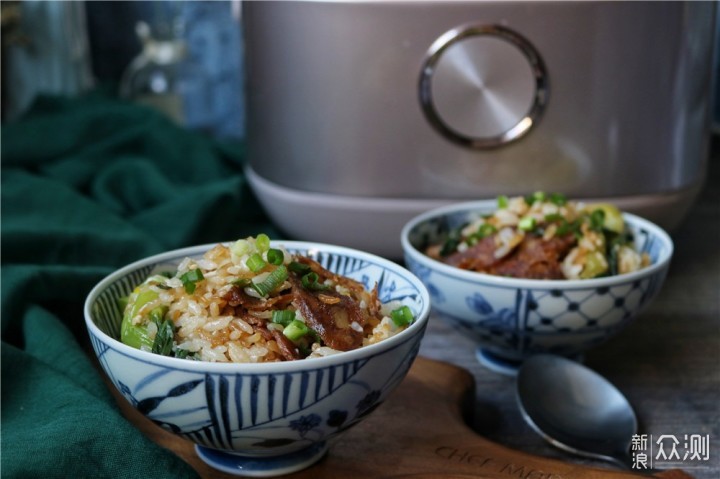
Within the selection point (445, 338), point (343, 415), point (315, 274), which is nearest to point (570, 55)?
point (445, 338)

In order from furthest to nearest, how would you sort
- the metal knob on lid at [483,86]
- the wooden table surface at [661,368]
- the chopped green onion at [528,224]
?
1. the metal knob on lid at [483,86]
2. the chopped green onion at [528,224]
3. the wooden table surface at [661,368]

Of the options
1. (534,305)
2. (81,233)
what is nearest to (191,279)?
(534,305)

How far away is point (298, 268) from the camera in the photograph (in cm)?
79

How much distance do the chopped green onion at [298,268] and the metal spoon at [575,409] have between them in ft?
0.88

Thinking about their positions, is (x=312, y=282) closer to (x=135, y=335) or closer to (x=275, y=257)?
(x=275, y=257)

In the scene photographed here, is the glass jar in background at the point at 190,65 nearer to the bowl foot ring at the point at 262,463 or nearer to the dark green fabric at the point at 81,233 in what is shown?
the dark green fabric at the point at 81,233

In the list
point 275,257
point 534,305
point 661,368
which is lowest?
point 661,368

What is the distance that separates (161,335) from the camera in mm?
731

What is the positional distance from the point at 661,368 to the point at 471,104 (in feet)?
1.31

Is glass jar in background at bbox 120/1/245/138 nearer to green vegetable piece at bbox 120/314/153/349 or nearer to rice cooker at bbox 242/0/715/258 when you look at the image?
rice cooker at bbox 242/0/715/258

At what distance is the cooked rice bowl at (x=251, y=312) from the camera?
718mm

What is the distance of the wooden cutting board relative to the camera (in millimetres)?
760

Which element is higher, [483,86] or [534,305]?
[483,86]

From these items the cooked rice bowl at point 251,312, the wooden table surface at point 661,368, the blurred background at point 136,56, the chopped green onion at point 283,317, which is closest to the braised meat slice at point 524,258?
the wooden table surface at point 661,368
